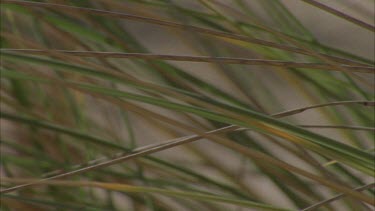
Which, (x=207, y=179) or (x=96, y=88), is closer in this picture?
(x=96, y=88)

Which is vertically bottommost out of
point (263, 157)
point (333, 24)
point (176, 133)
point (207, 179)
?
point (263, 157)

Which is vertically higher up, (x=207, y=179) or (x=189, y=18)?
(x=189, y=18)

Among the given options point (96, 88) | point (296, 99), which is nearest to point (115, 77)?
point (96, 88)

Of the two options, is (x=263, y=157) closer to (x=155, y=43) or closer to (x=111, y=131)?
(x=111, y=131)

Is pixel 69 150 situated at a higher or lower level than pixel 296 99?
lower

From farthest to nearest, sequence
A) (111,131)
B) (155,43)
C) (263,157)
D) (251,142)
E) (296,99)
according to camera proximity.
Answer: (155,43), (296,99), (111,131), (251,142), (263,157)

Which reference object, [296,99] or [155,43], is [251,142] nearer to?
[296,99]

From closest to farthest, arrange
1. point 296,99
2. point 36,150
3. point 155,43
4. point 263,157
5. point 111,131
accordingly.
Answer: point 263,157 < point 36,150 < point 111,131 < point 296,99 < point 155,43

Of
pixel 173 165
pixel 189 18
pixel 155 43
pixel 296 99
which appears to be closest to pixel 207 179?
pixel 173 165

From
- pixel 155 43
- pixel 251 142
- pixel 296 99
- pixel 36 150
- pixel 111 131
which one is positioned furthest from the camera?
pixel 155 43
